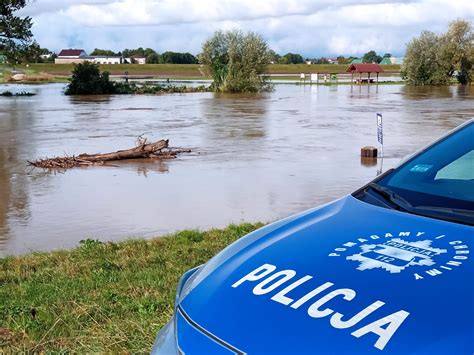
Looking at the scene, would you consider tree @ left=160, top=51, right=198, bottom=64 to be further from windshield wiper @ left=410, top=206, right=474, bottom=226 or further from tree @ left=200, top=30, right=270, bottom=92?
windshield wiper @ left=410, top=206, right=474, bottom=226

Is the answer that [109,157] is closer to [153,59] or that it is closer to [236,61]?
[236,61]

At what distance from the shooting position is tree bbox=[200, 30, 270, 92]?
155ft

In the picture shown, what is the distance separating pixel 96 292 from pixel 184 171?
801 cm

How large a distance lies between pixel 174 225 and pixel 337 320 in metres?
6.49

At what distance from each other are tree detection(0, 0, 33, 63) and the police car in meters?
37.2

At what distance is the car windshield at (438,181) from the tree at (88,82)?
4272 cm

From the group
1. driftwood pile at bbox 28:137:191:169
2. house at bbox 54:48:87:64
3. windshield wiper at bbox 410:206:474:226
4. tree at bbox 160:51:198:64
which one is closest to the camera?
Result: windshield wiper at bbox 410:206:474:226

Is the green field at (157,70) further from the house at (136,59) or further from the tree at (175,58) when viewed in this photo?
the house at (136,59)

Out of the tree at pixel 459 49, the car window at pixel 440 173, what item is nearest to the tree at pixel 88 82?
the tree at pixel 459 49

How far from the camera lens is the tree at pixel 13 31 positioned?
1439 inches

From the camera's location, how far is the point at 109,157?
13977 mm

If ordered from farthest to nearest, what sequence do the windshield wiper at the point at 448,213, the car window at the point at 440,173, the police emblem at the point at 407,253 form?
the car window at the point at 440,173, the windshield wiper at the point at 448,213, the police emblem at the point at 407,253

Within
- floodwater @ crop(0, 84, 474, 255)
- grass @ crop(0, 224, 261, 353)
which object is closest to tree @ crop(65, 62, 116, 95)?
floodwater @ crop(0, 84, 474, 255)

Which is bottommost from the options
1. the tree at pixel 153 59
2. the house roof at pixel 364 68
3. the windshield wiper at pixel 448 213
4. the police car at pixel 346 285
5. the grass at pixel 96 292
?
the grass at pixel 96 292
